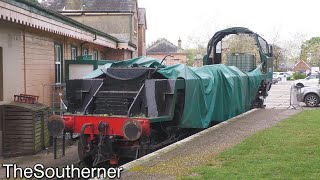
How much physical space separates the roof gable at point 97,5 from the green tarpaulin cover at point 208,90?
16625mm

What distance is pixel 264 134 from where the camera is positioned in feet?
35.2

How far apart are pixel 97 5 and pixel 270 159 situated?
2483cm

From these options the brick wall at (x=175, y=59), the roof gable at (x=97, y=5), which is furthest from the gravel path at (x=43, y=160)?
the roof gable at (x=97, y=5)

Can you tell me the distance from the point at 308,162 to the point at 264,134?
3.37 m

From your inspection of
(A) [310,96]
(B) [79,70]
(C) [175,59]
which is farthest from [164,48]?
(B) [79,70]

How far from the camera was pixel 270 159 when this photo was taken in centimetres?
777

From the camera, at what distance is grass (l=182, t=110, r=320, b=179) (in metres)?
6.67

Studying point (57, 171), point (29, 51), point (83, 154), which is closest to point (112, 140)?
point (83, 154)

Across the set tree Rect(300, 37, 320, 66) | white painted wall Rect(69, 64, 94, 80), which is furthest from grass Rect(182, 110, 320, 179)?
tree Rect(300, 37, 320, 66)

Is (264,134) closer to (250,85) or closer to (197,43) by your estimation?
(250,85)

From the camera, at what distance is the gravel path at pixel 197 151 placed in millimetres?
6976

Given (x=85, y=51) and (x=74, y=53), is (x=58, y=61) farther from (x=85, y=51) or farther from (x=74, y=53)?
(x=85, y=51)

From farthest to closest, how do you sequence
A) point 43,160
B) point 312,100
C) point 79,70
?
1. point 312,100
2. point 79,70
3. point 43,160

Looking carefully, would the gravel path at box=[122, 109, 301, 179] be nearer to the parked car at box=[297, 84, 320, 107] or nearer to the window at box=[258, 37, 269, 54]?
the window at box=[258, 37, 269, 54]
